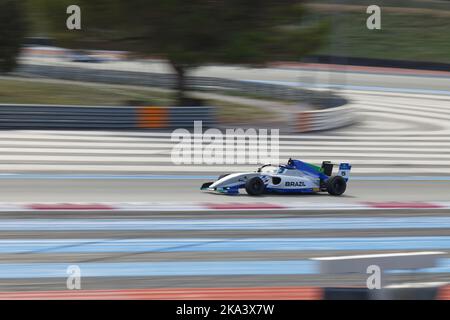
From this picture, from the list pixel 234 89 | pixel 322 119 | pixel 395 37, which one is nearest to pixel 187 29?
pixel 322 119

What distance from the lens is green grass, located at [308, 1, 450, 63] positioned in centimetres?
4012

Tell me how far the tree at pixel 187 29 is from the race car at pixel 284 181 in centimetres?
988

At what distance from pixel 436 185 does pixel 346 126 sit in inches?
323

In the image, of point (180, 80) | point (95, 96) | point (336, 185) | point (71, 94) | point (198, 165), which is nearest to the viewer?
point (336, 185)

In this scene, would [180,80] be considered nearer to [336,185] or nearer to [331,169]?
[331,169]

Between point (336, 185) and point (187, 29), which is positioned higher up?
point (187, 29)

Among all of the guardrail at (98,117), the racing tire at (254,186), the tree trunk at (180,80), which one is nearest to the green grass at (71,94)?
the tree trunk at (180,80)

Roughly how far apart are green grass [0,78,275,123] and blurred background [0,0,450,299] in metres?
0.09

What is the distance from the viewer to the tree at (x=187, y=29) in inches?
816

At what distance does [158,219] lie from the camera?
975 centimetres

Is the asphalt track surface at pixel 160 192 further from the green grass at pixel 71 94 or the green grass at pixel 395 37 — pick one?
the green grass at pixel 395 37

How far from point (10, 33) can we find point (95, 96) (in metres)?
3.63

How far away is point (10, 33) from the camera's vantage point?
25328 mm
